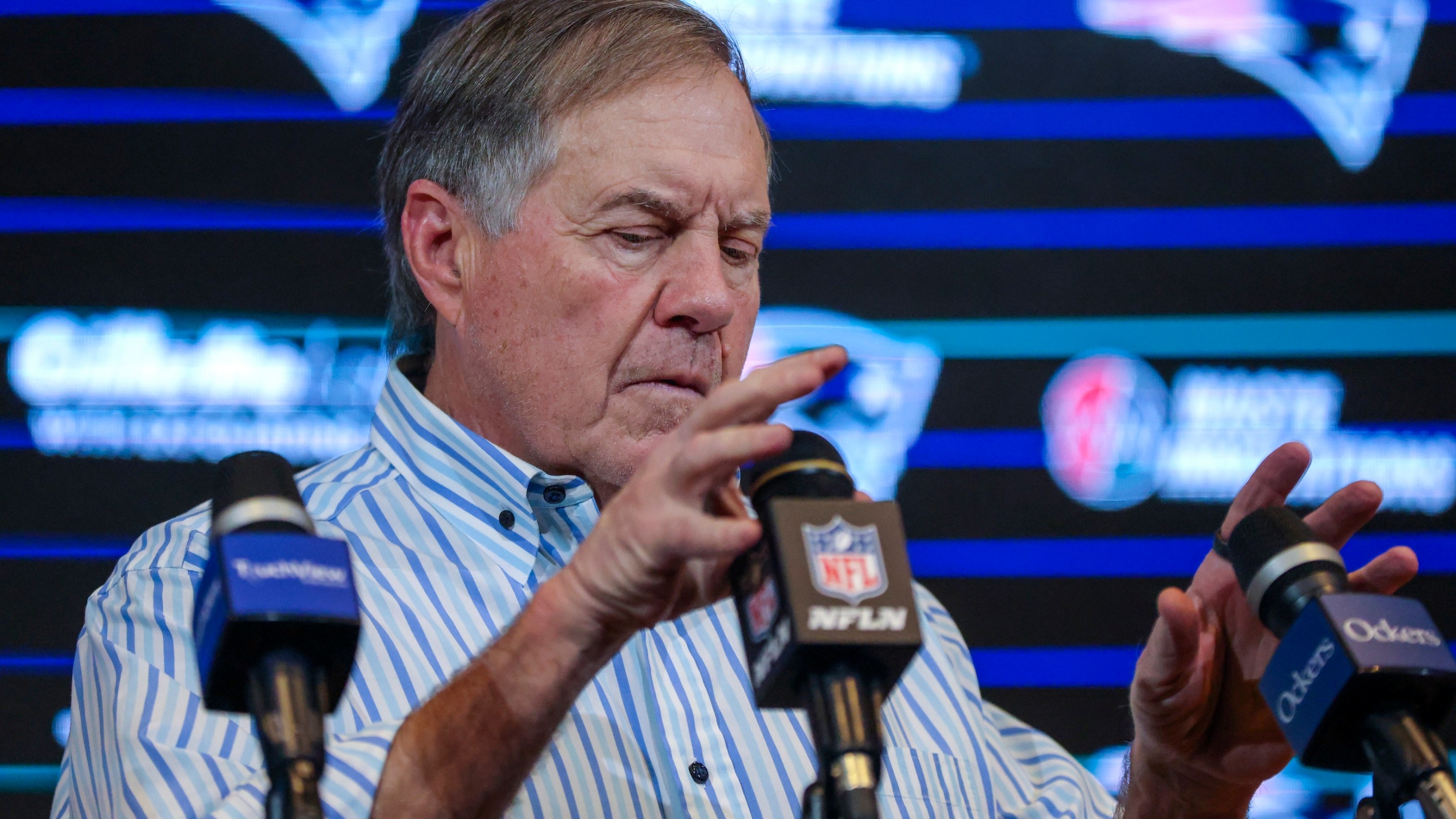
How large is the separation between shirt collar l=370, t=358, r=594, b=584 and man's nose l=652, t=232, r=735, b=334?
24 centimetres

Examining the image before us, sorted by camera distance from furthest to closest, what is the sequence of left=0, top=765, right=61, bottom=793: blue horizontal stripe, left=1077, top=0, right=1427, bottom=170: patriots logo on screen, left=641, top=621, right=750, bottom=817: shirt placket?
1. left=1077, top=0, right=1427, bottom=170: patriots logo on screen
2. left=0, top=765, right=61, bottom=793: blue horizontal stripe
3. left=641, top=621, right=750, bottom=817: shirt placket

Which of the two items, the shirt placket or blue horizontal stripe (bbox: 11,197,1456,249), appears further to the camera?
blue horizontal stripe (bbox: 11,197,1456,249)

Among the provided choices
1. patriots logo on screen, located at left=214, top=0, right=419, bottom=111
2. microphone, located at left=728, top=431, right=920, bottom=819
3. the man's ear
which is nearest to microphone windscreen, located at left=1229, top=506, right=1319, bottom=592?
microphone, located at left=728, top=431, right=920, bottom=819

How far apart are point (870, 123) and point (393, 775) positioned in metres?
1.60

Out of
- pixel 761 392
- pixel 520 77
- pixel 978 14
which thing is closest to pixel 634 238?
pixel 520 77

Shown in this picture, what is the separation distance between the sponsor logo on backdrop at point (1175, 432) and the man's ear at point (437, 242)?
3.70 ft

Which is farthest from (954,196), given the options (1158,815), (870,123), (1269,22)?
(1158,815)

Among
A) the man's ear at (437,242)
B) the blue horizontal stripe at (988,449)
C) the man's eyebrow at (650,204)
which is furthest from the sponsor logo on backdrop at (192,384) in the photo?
the man's eyebrow at (650,204)

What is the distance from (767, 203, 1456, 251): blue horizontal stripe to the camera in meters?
2.36

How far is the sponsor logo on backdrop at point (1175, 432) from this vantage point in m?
2.37

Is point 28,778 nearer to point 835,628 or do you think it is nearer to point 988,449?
point 988,449

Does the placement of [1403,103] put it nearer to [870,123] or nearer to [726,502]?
[870,123]

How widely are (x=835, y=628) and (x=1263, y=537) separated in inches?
19.1

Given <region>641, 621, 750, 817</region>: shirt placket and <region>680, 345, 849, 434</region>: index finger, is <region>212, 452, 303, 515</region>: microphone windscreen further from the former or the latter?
<region>641, 621, 750, 817</region>: shirt placket
